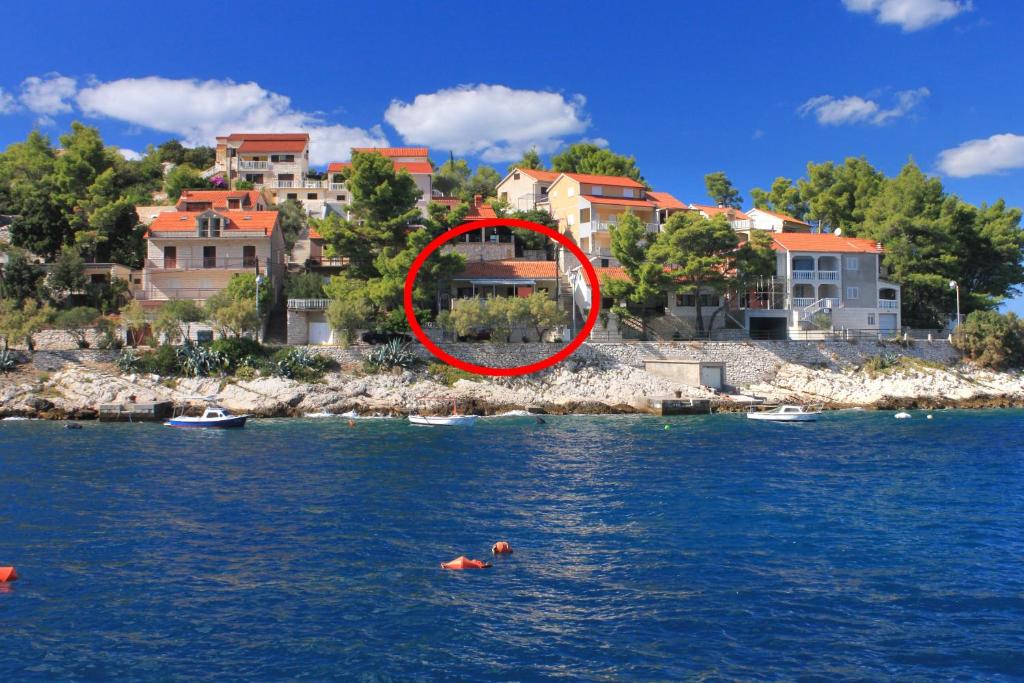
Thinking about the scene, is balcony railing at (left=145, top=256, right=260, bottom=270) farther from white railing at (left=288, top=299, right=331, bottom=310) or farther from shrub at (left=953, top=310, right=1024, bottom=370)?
shrub at (left=953, top=310, right=1024, bottom=370)

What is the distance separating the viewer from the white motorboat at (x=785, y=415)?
4928 centimetres

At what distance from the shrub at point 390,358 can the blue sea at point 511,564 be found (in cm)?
1687

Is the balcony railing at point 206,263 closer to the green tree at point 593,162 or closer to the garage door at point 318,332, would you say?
the garage door at point 318,332

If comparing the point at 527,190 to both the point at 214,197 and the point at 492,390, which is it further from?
→ the point at 492,390

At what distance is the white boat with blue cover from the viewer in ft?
148

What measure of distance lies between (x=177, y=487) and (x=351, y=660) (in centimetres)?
1656

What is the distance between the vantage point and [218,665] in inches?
574

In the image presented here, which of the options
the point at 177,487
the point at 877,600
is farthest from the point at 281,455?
the point at 877,600

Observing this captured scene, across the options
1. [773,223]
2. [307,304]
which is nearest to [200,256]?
[307,304]

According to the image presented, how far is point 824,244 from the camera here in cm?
6844

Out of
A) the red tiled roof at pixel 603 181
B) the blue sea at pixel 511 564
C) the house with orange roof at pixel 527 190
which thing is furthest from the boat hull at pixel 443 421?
the house with orange roof at pixel 527 190

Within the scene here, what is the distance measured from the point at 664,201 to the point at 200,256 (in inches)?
1657

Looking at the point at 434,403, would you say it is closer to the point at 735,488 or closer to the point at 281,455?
the point at 281,455

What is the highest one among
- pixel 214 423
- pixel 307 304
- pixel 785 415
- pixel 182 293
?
pixel 182 293
